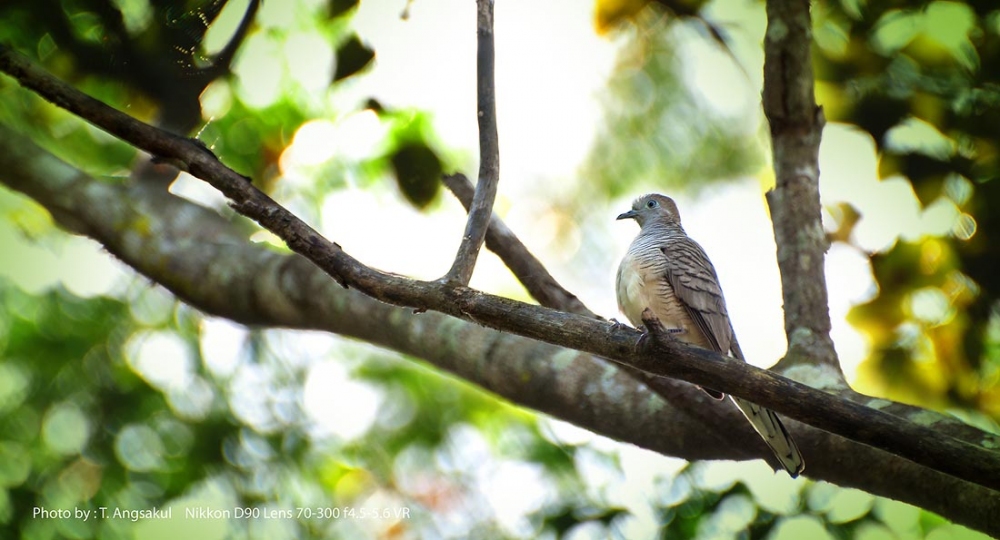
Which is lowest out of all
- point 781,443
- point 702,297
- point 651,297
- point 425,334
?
point 425,334

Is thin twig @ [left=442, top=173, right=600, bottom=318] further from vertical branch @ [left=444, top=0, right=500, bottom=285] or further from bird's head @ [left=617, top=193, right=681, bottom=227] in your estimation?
bird's head @ [left=617, top=193, right=681, bottom=227]

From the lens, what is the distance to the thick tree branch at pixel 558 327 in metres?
1.90

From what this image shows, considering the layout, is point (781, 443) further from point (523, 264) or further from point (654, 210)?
point (654, 210)

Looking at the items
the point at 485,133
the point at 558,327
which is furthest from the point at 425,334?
the point at 558,327

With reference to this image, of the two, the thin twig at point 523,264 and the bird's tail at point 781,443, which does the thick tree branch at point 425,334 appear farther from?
the thin twig at point 523,264

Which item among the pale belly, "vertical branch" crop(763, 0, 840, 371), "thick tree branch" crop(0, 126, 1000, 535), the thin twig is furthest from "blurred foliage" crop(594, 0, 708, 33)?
"thick tree branch" crop(0, 126, 1000, 535)

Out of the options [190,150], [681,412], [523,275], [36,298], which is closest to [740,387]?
[681,412]

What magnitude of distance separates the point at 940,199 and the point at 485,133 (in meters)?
2.04

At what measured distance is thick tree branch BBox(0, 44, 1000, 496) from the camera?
6.23ft

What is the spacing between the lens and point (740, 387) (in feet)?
6.63

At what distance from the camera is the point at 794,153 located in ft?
11.6

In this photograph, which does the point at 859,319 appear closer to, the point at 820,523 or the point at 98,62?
the point at 820,523

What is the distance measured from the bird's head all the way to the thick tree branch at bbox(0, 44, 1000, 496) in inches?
80.3

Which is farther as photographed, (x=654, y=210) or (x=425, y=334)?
(x=654, y=210)
